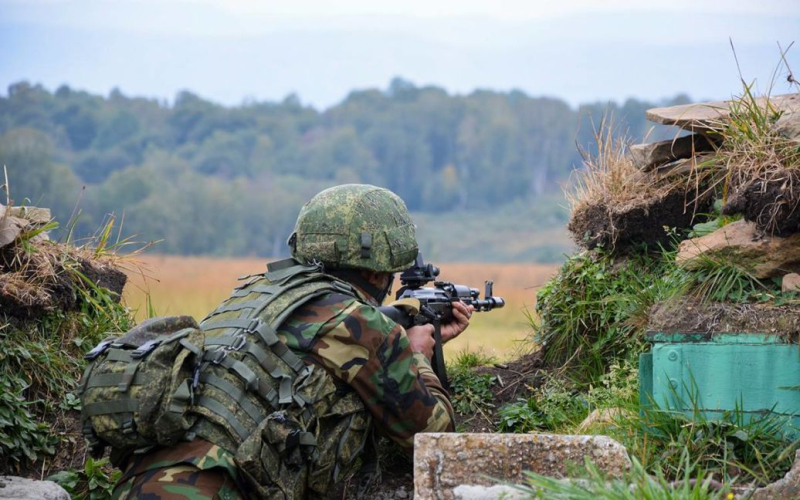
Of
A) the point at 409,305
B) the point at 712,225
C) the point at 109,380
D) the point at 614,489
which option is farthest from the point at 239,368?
the point at 712,225

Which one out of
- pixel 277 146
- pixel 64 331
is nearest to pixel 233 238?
pixel 277 146

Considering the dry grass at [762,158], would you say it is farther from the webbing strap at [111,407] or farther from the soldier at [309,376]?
the webbing strap at [111,407]

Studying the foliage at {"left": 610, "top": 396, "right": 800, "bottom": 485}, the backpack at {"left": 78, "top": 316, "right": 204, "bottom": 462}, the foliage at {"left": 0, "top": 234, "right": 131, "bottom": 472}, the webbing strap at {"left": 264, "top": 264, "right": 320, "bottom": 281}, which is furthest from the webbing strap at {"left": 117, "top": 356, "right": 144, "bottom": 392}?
the foliage at {"left": 610, "top": 396, "right": 800, "bottom": 485}

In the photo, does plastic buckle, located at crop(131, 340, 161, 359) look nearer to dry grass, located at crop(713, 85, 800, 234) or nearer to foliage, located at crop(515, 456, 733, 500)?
foliage, located at crop(515, 456, 733, 500)

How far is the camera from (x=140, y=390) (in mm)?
4199

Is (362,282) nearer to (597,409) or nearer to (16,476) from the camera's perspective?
(597,409)

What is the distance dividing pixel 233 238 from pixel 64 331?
66.0 m

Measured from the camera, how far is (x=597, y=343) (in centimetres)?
638

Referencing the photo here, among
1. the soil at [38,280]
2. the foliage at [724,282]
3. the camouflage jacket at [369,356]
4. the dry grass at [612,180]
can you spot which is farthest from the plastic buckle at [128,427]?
the dry grass at [612,180]

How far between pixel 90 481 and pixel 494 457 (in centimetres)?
265

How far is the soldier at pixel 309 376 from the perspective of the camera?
431 cm

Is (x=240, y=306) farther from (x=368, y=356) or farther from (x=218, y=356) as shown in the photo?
(x=368, y=356)

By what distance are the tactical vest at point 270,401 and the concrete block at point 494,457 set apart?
29.6 inches

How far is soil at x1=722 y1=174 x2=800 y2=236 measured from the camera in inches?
189
